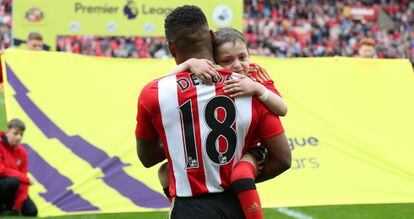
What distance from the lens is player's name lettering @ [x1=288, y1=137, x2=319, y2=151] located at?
7.07 metres

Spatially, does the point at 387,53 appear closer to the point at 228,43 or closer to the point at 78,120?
the point at 78,120

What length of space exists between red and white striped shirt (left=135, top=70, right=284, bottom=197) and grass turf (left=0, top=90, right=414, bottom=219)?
3.82 meters

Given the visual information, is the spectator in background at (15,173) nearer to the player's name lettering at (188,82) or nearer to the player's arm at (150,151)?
the player's arm at (150,151)

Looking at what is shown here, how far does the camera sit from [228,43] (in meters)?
3.16

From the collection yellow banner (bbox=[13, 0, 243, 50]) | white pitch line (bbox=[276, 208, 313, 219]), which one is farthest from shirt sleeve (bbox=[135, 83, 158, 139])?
yellow banner (bbox=[13, 0, 243, 50])

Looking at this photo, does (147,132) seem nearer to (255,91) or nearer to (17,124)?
(255,91)

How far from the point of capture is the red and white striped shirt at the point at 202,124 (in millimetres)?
2848

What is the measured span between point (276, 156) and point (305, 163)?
13.5ft

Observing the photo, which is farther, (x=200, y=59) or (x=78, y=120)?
(x=78, y=120)

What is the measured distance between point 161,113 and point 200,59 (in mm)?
288

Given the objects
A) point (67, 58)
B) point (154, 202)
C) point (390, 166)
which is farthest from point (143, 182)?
point (390, 166)

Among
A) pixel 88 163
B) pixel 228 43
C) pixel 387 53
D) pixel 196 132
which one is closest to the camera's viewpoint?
pixel 196 132

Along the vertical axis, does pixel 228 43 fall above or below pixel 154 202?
above

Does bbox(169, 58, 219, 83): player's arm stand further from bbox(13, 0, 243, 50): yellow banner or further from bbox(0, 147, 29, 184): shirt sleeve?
bbox(13, 0, 243, 50): yellow banner
